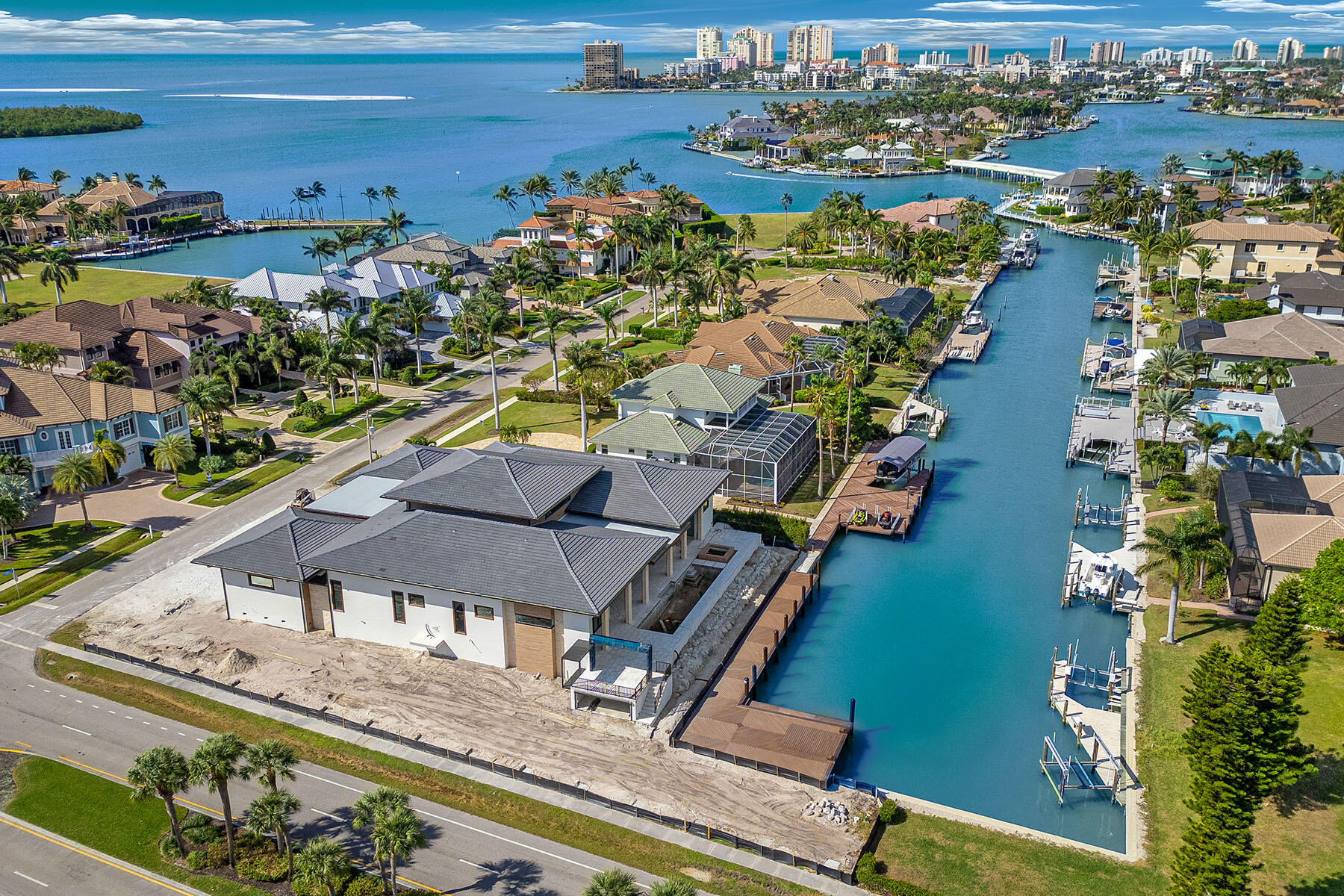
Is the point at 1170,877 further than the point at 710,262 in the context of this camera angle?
No

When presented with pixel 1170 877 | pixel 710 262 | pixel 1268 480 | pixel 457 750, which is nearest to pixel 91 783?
pixel 457 750

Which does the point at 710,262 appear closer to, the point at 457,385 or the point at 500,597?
the point at 457,385

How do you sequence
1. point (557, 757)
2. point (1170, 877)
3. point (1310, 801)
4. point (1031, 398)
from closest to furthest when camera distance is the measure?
point (1170, 877) < point (1310, 801) < point (557, 757) < point (1031, 398)

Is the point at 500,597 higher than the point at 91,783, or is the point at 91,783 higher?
the point at 500,597

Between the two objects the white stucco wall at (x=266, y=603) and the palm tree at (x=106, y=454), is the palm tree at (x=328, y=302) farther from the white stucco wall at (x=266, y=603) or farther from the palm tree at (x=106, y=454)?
the white stucco wall at (x=266, y=603)

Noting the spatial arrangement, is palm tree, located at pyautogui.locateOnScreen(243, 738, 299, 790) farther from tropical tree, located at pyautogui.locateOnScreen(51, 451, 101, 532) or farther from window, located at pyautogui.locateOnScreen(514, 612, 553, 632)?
tropical tree, located at pyautogui.locateOnScreen(51, 451, 101, 532)

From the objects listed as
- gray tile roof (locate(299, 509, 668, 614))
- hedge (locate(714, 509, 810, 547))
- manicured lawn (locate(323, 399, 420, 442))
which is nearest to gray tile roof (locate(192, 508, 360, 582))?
gray tile roof (locate(299, 509, 668, 614))

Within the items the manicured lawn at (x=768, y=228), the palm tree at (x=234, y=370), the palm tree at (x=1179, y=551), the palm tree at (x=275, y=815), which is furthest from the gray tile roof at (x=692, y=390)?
the manicured lawn at (x=768, y=228)
